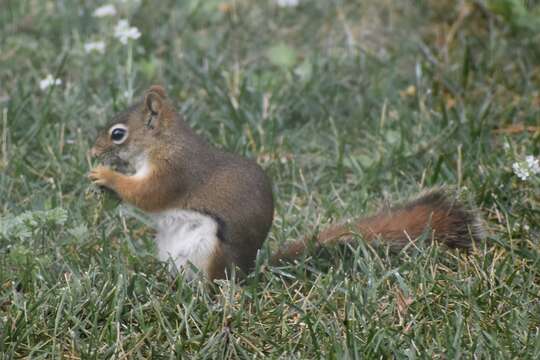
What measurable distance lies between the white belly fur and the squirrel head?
25 centimetres

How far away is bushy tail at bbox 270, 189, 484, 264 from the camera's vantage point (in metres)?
3.04

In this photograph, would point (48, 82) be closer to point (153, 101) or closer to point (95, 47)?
point (95, 47)

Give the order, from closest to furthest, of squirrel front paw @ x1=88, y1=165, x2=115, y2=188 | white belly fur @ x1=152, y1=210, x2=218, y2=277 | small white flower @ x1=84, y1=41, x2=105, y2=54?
white belly fur @ x1=152, y1=210, x2=218, y2=277, squirrel front paw @ x1=88, y1=165, x2=115, y2=188, small white flower @ x1=84, y1=41, x2=105, y2=54

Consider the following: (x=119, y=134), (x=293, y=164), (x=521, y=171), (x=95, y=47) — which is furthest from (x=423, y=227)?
(x=95, y=47)

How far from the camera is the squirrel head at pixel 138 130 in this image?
3244 millimetres

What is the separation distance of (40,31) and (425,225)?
2580mm

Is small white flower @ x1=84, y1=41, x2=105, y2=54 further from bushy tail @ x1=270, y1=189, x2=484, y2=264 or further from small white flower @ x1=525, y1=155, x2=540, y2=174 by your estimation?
small white flower @ x1=525, y1=155, x2=540, y2=174

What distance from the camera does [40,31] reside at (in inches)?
192

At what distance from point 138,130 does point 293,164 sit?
78cm

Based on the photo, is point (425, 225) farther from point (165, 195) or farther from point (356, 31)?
point (356, 31)

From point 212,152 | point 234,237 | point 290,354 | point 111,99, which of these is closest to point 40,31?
point 111,99

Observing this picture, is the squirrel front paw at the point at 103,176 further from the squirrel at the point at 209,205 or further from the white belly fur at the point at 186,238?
the white belly fur at the point at 186,238

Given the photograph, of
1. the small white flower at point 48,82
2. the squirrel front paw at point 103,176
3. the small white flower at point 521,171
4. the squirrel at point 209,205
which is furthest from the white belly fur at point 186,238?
the small white flower at point 48,82

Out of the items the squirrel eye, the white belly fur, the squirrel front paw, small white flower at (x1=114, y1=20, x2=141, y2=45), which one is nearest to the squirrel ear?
the squirrel eye
